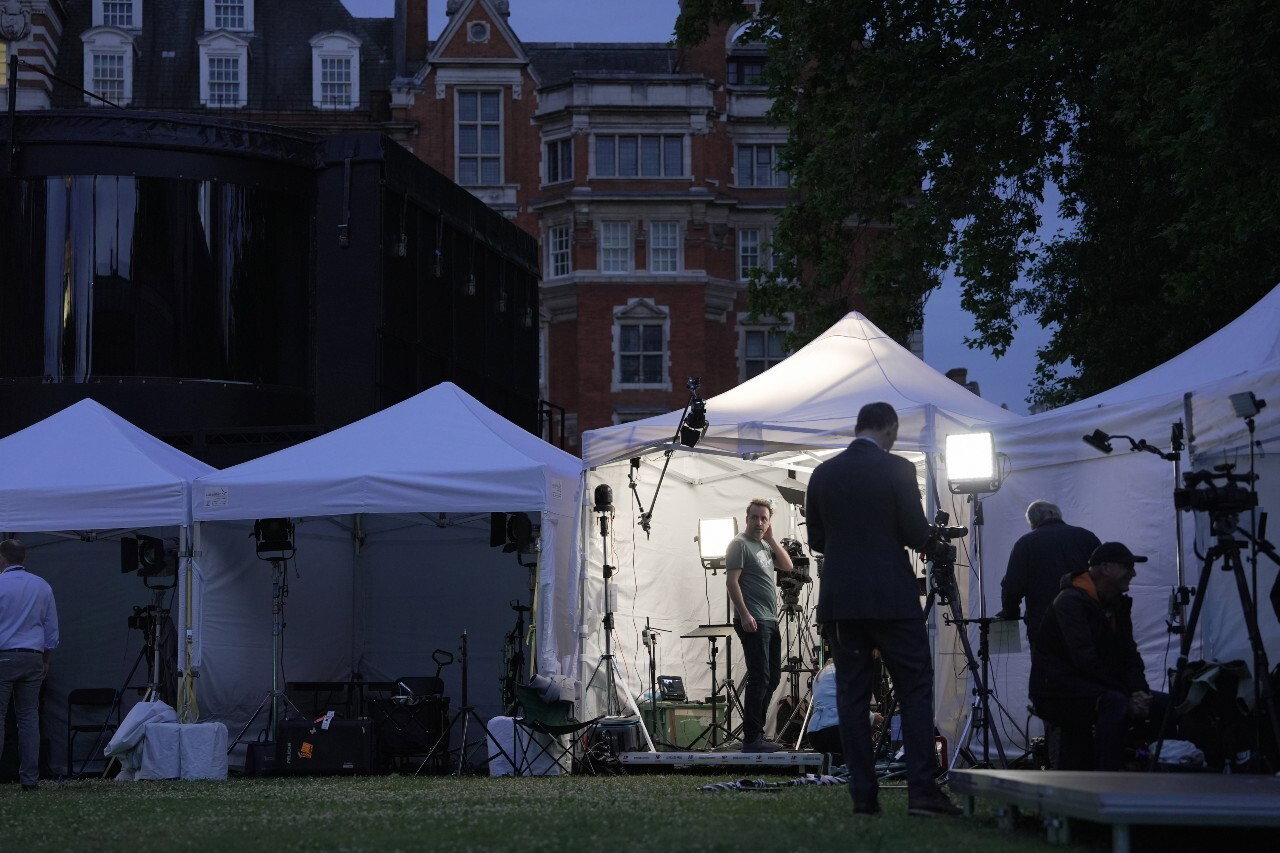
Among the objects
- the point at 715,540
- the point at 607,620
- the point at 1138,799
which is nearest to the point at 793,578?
the point at 715,540

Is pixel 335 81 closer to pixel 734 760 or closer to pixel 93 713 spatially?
pixel 93 713

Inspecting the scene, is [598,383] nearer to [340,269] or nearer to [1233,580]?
[340,269]

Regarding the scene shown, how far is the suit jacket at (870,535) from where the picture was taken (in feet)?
24.3

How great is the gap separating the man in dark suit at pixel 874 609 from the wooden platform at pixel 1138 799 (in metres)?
0.62

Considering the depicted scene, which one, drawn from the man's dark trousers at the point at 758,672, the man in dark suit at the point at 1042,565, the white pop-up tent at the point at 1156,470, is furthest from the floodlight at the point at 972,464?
the man's dark trousers at the point at 758,672

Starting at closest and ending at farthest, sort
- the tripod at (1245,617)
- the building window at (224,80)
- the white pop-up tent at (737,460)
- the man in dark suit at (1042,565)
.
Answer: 1. the tripod at (1245,617)
2. the man in dark suit at (1042,565)
3. the white pop-up tent at (737,460)
4. the building window at (224,80)

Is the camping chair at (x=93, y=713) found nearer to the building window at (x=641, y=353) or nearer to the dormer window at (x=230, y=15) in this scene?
the building window at (x=641, y=353)

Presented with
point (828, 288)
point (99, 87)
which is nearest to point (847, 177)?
point (828, 288)

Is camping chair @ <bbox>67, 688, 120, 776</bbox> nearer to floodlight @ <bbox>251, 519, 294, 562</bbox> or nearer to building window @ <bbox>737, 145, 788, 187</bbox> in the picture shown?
floodlight @ <bbox>251, 519, 294, 562</bbox>

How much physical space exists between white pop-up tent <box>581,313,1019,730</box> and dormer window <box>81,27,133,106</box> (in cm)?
3433

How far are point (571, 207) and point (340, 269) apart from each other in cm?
2490

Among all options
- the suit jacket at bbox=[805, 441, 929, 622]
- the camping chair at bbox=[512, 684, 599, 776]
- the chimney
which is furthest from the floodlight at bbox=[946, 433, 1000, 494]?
the chimney

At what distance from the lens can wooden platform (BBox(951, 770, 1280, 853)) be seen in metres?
5.61

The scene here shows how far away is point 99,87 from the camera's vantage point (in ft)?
148
